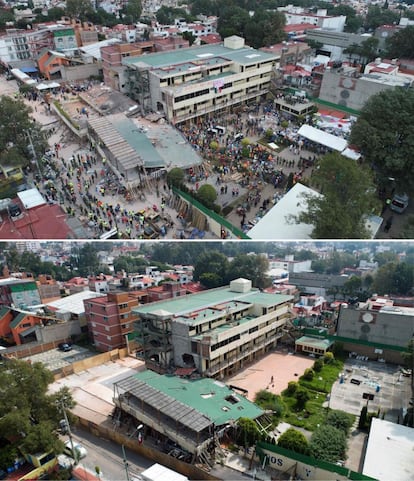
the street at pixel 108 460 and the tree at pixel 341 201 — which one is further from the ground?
the tree at pixel 341 201

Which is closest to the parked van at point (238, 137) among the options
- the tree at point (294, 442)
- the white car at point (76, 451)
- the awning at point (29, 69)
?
the tree at point (294, 442)

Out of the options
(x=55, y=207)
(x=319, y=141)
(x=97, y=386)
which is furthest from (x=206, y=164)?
(x=97, y=386)

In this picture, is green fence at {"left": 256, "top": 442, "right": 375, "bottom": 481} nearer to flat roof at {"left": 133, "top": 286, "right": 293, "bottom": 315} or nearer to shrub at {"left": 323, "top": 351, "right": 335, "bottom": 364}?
flat roof at {"left": 133, "top": 286, "right": 293, "bottom": 315}

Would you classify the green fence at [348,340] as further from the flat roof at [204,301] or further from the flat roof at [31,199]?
the flat roof at [31,199]

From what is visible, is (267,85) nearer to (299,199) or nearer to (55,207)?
(299,199)

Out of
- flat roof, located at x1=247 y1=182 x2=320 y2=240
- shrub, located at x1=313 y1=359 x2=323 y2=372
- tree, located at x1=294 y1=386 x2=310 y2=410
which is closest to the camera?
tree, located at x1=294 y1=386 x2=310 y2=410

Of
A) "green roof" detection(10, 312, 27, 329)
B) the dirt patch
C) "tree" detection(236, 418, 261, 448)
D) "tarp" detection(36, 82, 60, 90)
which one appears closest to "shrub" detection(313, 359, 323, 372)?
the dirt patch
